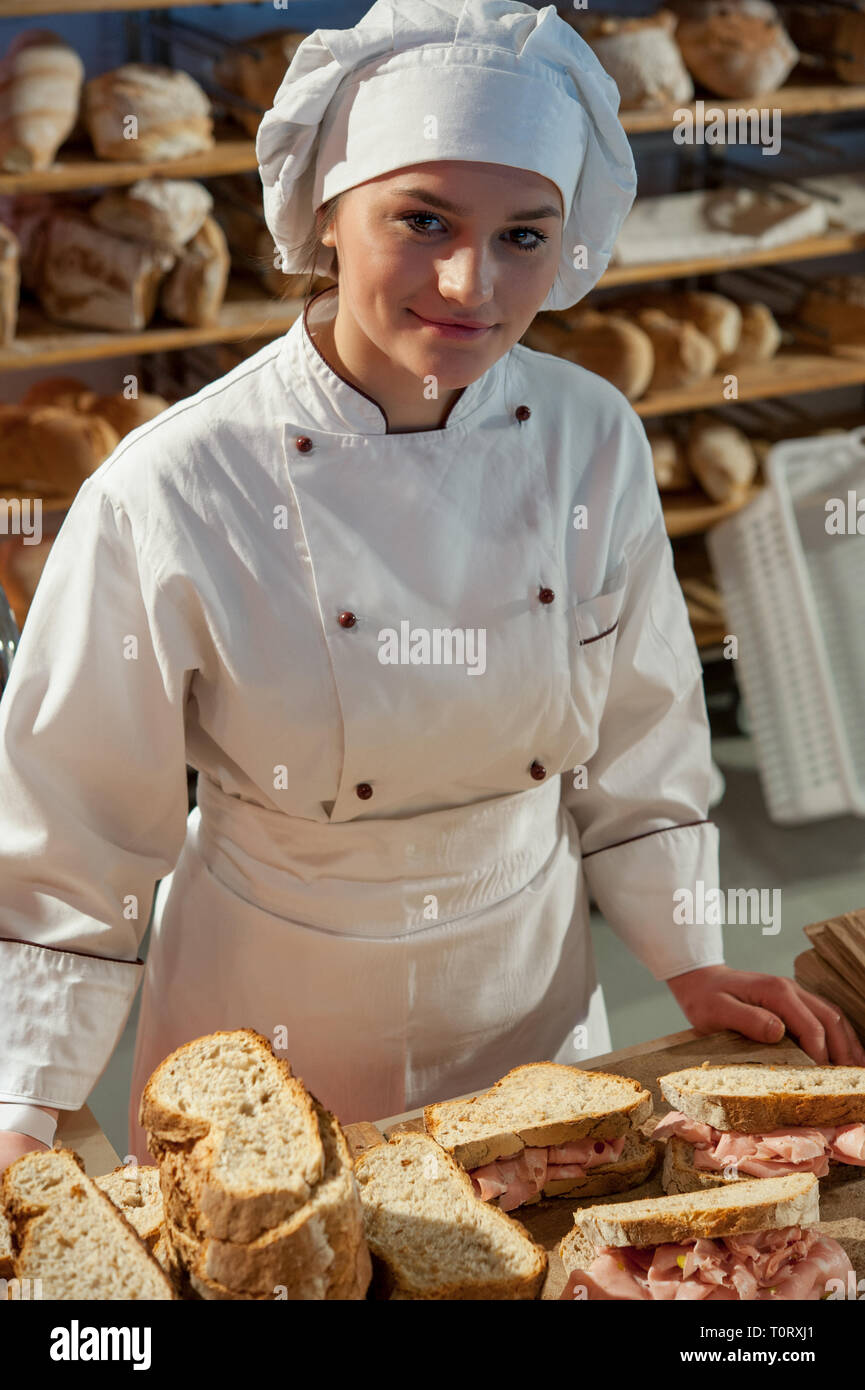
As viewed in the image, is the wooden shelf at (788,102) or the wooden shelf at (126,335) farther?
the wooden shelf at (788,102)

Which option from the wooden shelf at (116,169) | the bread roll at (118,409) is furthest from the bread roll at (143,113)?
the bread roll at (118,409)

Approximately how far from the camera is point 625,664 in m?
1.55

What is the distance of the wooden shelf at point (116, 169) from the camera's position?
2.93 meters

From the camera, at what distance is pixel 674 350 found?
3.70 m

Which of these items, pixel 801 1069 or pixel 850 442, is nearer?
pixel 801 1069

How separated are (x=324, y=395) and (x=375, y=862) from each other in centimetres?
47

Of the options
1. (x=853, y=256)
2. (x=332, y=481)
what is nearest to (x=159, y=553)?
(x=332, y=481)

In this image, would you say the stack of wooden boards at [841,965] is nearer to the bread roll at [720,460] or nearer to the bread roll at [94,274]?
the bread roll at [94,274]

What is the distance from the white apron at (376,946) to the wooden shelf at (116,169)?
75.5 inches

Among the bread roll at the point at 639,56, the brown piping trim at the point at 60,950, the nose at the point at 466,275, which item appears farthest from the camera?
the bread roll at the point at 639,56

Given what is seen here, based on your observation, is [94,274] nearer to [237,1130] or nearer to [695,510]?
[695,510]

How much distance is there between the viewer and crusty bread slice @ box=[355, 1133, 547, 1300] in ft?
3.27

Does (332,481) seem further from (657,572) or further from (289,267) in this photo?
(657,572)

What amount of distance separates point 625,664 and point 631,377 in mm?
2239
